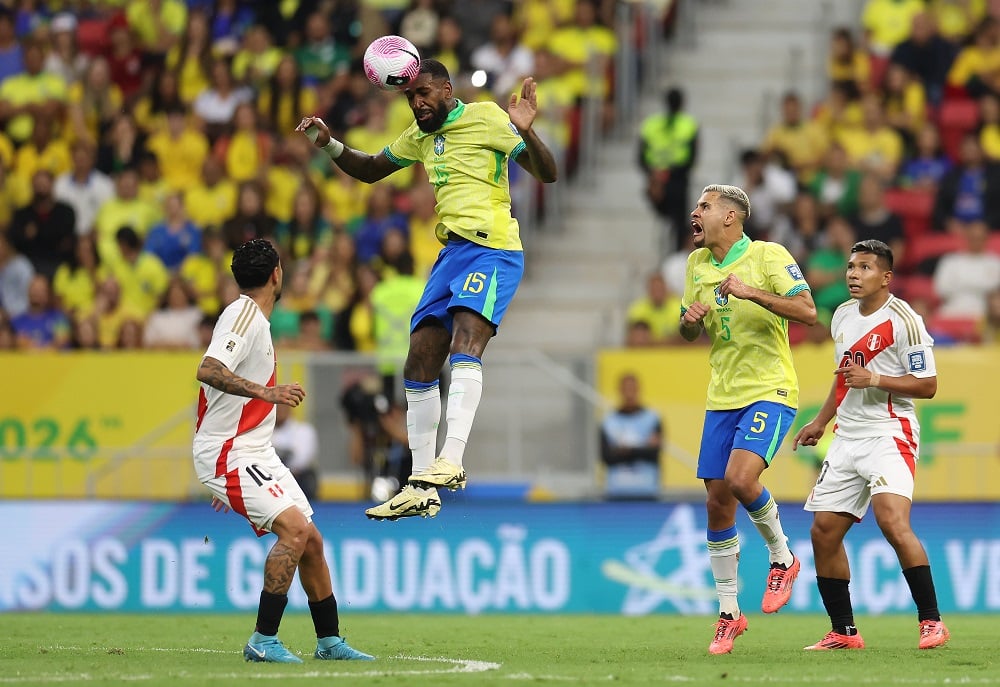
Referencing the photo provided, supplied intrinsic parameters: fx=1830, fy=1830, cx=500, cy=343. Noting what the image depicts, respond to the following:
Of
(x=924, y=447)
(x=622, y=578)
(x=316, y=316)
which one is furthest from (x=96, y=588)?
(x=924, y=447)

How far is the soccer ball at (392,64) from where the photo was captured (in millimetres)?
11219

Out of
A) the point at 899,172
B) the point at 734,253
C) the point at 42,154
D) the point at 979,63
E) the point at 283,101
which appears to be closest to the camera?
the point at 734,253

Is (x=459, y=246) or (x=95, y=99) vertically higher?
(x=95, y=99)

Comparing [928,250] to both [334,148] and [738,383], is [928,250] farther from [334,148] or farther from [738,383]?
[334,148]

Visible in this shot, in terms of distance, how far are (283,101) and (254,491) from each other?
42.9 feet

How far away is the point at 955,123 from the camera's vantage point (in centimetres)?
2095

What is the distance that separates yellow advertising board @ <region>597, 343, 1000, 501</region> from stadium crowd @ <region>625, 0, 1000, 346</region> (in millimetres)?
692

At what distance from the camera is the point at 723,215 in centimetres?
1162

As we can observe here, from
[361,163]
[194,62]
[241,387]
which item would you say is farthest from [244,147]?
[241,387]

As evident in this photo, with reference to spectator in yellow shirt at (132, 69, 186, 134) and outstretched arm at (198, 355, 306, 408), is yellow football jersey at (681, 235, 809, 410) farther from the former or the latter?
spectator in yellow shirt at (132, 69, 186, 134)

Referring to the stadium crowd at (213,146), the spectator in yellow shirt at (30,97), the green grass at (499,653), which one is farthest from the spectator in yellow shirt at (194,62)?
the green grass at (499,653)

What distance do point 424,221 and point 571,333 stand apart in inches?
82.4

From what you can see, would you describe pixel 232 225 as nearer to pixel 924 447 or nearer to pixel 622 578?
pixel 622 578

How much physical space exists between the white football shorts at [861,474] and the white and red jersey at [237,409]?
11.9ft
